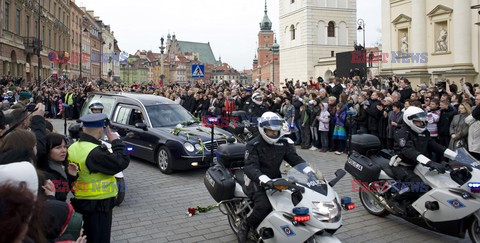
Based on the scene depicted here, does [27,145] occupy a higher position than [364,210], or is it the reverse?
[27,145]

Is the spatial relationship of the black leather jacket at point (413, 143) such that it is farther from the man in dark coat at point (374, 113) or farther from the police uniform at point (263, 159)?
the man in dark coat at point (374, 113)

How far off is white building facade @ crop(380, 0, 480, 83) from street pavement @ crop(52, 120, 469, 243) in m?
21.6

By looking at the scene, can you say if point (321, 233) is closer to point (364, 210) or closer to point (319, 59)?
point (364, 210)

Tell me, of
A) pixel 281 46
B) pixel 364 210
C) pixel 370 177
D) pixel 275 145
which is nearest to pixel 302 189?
pixel 275 145

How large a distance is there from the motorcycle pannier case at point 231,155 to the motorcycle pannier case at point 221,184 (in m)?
0.25

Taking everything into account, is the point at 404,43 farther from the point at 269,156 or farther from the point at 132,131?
the point at 269,156

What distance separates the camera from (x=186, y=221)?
6730 millimetres

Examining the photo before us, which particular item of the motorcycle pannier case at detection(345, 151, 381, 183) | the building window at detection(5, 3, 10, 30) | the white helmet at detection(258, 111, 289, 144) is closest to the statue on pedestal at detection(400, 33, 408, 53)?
the motorcycle pannier case at detection(345, 151, 381, 183)

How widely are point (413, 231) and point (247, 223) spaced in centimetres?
288

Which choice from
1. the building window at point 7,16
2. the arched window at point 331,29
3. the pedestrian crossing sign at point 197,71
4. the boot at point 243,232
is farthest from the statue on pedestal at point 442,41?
the building window at point 7,16

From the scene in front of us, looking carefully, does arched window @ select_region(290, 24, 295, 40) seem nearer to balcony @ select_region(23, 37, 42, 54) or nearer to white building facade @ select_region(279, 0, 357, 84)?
white building facade @ select_region(279, 0, 357, 84)

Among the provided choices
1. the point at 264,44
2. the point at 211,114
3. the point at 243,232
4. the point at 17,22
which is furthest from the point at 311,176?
the point at 264,44

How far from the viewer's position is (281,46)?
63562 mm

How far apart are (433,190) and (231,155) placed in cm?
292
